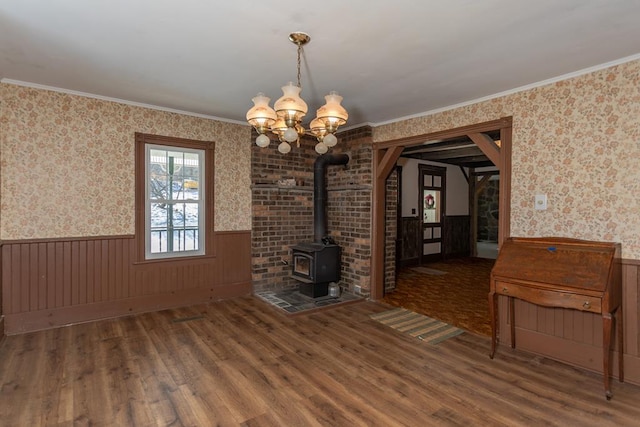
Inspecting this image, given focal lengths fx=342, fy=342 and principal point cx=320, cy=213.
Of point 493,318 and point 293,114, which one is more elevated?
point 293,114

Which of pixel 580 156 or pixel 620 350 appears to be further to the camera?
pixel 580 156

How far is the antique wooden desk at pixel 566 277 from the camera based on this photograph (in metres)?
2.47

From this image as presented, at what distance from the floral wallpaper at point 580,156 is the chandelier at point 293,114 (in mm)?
1997

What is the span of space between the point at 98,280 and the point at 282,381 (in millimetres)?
2678

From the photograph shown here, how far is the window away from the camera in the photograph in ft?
13.8

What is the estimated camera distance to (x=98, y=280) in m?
3.96

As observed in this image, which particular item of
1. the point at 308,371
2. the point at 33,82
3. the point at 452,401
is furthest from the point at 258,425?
the point at 33,82

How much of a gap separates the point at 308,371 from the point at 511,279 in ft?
6.16

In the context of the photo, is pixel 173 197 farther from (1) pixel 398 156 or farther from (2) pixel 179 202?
(1) pixel 398 156

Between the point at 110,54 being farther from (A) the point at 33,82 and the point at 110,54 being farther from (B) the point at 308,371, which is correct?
(B) the point at 308,371

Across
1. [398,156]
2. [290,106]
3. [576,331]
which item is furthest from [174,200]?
[576,331]

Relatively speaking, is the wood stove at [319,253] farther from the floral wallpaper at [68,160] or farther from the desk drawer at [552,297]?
the desk drawer at [552,297]

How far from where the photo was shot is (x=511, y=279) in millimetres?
2904

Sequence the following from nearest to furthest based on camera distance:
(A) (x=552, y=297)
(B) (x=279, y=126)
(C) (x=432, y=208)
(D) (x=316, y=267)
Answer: (B) (x=279, y=126) < (A) (x=552, y=297) < (D) (x=316, y=267) < (C) (x=432, y=208)
